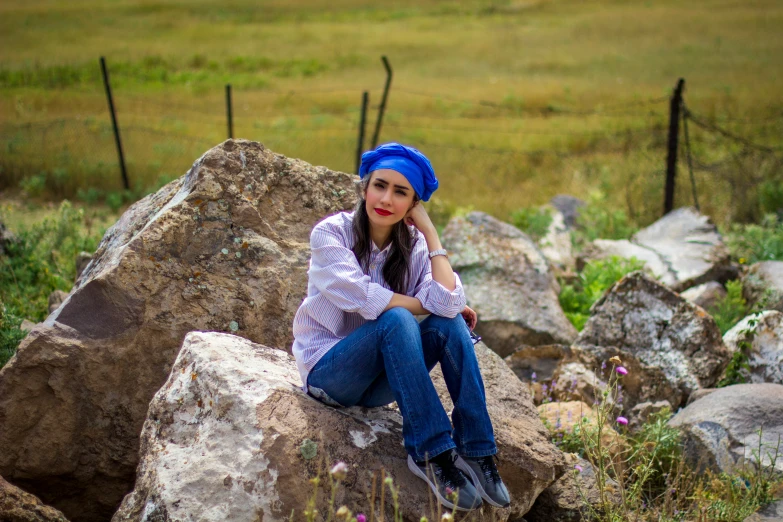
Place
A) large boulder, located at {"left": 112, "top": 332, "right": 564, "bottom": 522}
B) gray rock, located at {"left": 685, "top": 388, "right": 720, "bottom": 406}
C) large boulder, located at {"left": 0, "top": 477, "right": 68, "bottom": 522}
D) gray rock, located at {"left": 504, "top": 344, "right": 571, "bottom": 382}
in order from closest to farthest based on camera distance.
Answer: large boulder, located at {"left": 112, "top": 332, "right": 564, "bottom": 522}
large boulder, located at {"left": 0, "top": 477, "right": 68, "bottom": 522}
gray rock, located at {"left": 685, "top": 388, "right": 720, "bottom": 406}
gray rock, located at {"left": 504, "top": 344, "right": 571, "bottom": 382}

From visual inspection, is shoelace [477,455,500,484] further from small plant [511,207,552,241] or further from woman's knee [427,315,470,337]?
small plant [511,207,552,241]

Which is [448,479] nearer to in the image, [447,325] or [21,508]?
[447,325]

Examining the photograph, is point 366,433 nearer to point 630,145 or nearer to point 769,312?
point 769,312

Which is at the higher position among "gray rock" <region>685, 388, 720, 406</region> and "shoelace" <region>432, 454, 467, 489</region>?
"shoelace" <region>432, 454, 467, 489</region>

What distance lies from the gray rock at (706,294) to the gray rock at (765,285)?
201 millimetres

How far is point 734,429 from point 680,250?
3.31 metres

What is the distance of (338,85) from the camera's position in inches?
803

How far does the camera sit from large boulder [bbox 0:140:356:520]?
3.40 m

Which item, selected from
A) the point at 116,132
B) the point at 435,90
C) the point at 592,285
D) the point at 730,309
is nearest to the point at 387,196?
A: the point at 592,285

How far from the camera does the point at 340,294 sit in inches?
115

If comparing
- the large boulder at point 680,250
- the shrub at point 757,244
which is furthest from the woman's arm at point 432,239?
the shrub at point 757,244

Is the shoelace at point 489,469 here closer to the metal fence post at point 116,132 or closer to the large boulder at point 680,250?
the large boulder at point 680,250

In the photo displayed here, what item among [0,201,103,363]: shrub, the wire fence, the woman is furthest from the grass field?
the woman

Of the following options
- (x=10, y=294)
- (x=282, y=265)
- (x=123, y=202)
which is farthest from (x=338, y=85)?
(x=282, y=265)
